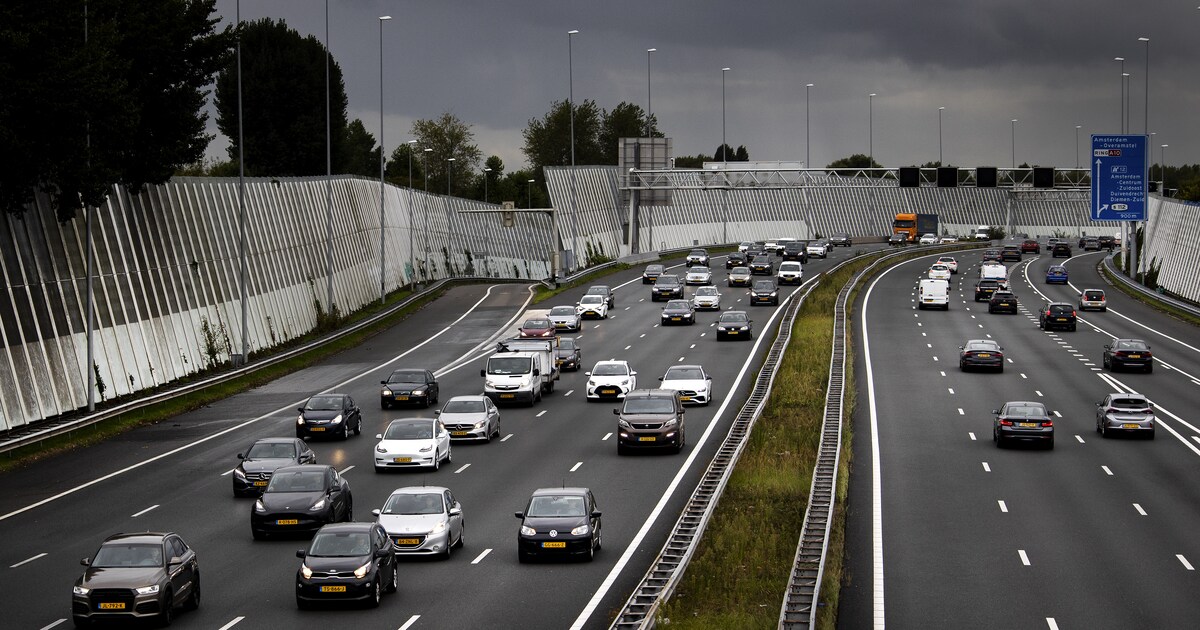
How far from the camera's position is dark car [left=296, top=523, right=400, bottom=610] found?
25141 mm

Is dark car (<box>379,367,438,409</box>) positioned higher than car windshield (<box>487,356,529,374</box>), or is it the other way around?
car windshield (<box>487,356,529,374</box>)

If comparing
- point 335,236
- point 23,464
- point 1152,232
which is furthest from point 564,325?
point 1152,232

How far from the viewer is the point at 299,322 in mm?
79500

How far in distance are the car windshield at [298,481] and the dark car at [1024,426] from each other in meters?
21.6

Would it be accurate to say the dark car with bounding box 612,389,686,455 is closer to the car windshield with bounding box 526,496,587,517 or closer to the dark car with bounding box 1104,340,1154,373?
the car windshield with bounding box 526,496,587,517

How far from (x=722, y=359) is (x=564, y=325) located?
14.4 meters

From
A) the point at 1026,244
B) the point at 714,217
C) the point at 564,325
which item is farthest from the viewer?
the point at 714,217

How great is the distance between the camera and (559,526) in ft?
95.9

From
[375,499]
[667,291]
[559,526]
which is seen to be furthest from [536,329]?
[559,526]

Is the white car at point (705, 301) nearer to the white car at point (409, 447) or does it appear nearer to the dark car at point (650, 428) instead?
the dark car at point (650, 428)

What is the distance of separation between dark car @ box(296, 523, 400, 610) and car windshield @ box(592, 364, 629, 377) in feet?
95.3

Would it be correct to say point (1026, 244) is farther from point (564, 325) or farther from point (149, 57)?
point (149, 57)

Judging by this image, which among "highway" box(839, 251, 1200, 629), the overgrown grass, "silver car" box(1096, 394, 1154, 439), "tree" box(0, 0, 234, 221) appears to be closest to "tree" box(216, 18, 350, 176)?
the overgrown grass

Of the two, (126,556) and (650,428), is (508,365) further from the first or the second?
(126,556)
